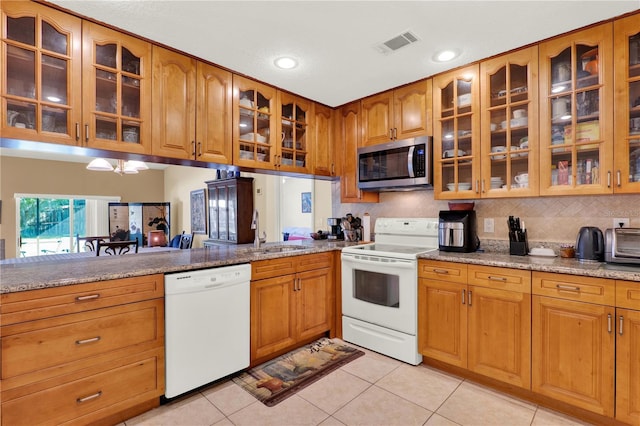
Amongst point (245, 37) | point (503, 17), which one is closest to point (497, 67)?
point (503, 17)

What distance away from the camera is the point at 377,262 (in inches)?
102

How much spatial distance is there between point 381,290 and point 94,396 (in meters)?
2.02

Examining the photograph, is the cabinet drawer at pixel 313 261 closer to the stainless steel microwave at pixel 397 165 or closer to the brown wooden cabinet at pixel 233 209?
the stainless steel microwave at pixel 397 165

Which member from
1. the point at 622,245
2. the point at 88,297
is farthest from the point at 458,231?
the point at 88,297

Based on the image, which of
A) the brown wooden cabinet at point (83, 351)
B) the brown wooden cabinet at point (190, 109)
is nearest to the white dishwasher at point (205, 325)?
the brown wooden cabinet at point (83, 351)

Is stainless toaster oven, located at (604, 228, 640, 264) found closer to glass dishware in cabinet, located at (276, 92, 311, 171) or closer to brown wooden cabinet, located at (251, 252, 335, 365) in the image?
brown wooden cabinet, located at (251, 252, 335, 365)

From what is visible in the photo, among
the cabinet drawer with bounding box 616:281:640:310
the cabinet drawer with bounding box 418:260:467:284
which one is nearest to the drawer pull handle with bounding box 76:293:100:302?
the cabinet drawer with bounding box 418:260:467:284

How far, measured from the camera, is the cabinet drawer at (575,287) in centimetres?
168

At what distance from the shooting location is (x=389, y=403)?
197 centimetres

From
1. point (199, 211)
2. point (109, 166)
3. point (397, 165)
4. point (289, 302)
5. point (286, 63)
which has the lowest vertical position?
point (289, 302)

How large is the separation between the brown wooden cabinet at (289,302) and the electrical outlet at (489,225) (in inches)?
55.2

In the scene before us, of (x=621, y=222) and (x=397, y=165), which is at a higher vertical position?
(x=397, y=165)

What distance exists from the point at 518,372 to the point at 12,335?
9.20 feet

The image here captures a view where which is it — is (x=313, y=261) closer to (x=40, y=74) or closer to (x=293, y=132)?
(x=293, y=132)
